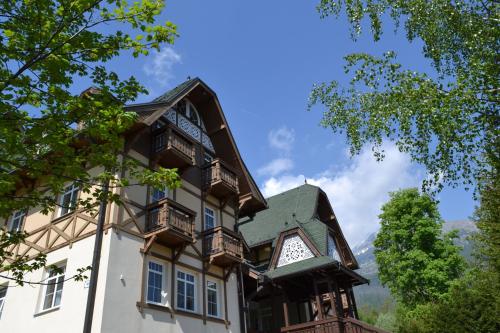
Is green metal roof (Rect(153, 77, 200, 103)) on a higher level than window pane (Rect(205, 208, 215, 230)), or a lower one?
higher

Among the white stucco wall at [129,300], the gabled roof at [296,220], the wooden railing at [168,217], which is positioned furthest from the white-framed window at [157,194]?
the gabled roof at [296,220]

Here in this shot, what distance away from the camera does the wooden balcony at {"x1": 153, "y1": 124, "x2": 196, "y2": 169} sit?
16.9 m

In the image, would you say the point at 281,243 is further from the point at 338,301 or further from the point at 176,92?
the point at 176,92

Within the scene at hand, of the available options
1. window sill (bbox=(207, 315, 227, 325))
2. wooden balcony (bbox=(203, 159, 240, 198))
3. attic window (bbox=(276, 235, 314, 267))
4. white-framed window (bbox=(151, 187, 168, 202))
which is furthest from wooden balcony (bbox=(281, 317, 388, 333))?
white-framed window (bbox=(151, 187, 168, 202))

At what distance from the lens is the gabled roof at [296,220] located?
2416 cm

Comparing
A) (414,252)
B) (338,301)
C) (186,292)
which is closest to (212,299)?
(186,292)

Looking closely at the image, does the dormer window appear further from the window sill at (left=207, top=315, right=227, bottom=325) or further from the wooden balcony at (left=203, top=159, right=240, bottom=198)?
the window sill at (left=207, top=315, right=227, bottom=325)

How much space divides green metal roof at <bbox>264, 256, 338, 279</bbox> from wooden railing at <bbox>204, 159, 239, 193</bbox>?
510cm

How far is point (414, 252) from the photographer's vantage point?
33.5 metres

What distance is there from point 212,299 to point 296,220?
27.5 ft

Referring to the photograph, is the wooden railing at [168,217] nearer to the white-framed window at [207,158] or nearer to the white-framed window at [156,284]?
the white-framed window at [156,284]

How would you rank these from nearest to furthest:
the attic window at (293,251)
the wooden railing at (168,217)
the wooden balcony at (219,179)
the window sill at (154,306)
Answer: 1. the window sill at (154,306)
2. the wooden railing at (168,217)
3. the wooden balcony at (219,179)
4. the attic window at (293,251)

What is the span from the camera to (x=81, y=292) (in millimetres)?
13070

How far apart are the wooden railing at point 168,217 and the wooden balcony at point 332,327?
322 inches
